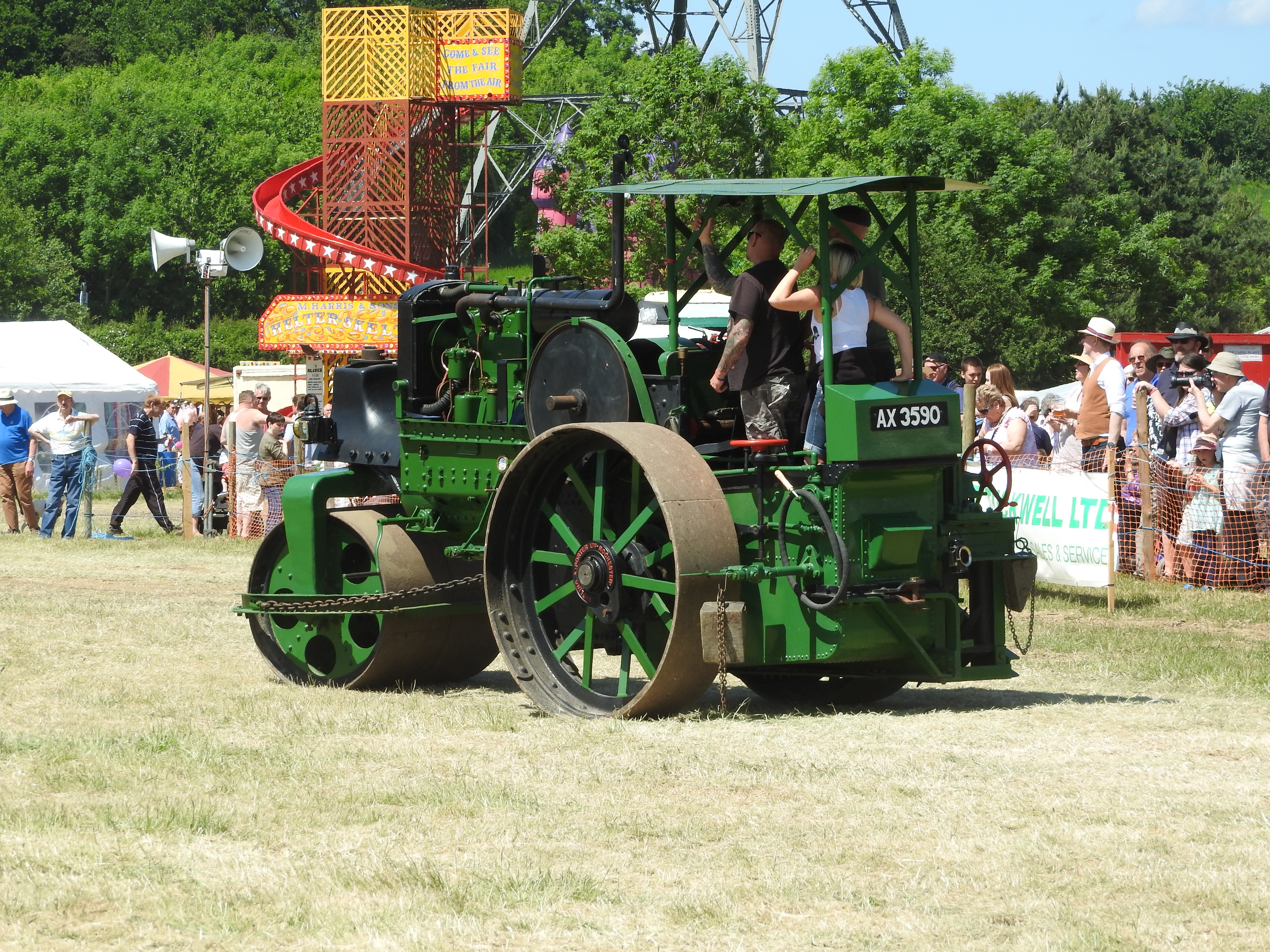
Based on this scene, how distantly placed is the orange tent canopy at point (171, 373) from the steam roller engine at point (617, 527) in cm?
3260

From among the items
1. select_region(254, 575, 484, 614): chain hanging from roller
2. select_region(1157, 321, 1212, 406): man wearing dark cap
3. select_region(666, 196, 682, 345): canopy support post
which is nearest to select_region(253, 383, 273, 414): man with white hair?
select_region(1157, 321, 1212, 406): man wearing dark cap

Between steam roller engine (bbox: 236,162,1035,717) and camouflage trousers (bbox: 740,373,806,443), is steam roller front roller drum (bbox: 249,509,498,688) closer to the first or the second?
steam roller engine (bbox: 236,162,1035,717)

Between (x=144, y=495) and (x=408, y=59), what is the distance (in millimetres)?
25595

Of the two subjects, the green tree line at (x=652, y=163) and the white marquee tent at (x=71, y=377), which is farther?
the green tree line at (x=652, y=163)

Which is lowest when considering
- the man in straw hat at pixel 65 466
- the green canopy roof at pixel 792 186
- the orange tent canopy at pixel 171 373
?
the man in straw hat at pixel 65 466

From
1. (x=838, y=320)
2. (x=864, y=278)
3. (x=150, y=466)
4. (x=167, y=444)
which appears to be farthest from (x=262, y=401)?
(x=838, y=320)

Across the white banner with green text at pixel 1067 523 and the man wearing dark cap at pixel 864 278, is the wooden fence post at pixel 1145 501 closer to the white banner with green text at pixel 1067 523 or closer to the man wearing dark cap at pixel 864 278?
the white banner with green text at pixel 1067 523

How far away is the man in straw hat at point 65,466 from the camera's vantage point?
2033 cm

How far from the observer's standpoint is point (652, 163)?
33.6 meters

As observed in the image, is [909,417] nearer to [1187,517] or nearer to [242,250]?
[1187,517]

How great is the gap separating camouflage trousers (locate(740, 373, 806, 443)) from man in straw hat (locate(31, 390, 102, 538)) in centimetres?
1423

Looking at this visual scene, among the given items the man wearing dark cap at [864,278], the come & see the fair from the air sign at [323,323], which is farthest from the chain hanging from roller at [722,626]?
the come & see the fair from the air sign at [323,323]

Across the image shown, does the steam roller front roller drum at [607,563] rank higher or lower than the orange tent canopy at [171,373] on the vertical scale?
lower

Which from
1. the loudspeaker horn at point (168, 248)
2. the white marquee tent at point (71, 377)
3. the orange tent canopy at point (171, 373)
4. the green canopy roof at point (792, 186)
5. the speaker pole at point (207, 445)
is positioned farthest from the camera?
the orange tent canopy at point (171, 373)
